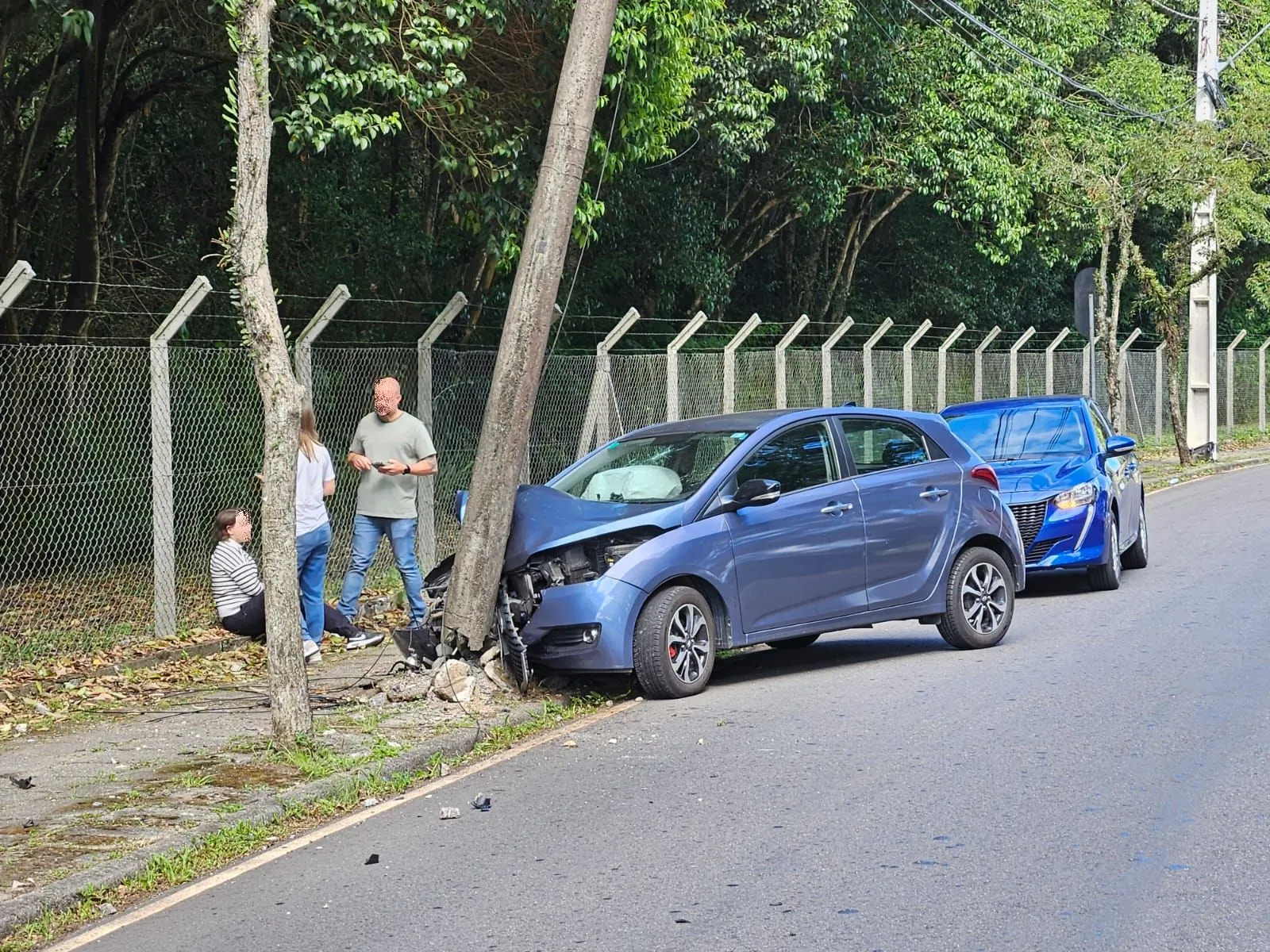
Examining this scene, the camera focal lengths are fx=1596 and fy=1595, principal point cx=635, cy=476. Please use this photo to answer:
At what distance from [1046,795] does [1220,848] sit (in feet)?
2.96

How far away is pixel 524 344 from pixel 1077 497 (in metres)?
5.49

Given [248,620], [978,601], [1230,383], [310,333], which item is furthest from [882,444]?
[1230,383]

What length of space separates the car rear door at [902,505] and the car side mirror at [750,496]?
0.85 metres

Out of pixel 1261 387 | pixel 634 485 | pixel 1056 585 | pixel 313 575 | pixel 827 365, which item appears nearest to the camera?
pixel 634 485

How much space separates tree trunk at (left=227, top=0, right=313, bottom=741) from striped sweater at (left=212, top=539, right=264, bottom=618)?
2.71m

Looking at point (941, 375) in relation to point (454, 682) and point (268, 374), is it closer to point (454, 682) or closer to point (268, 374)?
point (454, 682)

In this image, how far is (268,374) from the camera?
25.2ft

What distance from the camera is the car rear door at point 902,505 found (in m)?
9.99

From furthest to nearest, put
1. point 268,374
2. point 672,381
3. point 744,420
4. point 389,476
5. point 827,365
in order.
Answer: point 827,365 → point 672,381 → point 389,476 → point 744,420 → point 268,374

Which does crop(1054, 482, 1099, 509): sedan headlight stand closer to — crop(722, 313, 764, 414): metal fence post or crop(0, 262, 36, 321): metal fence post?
crop(722, 313, 764, 414): metal fence post

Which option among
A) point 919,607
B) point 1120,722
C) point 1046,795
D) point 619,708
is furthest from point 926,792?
point 919,607

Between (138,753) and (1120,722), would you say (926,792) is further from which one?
(138,753)

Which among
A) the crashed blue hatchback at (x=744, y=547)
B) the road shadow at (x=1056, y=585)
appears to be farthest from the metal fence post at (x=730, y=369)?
the crashed blue hatchback at (x=744, y=547)

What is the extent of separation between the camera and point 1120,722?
803 centimetres
